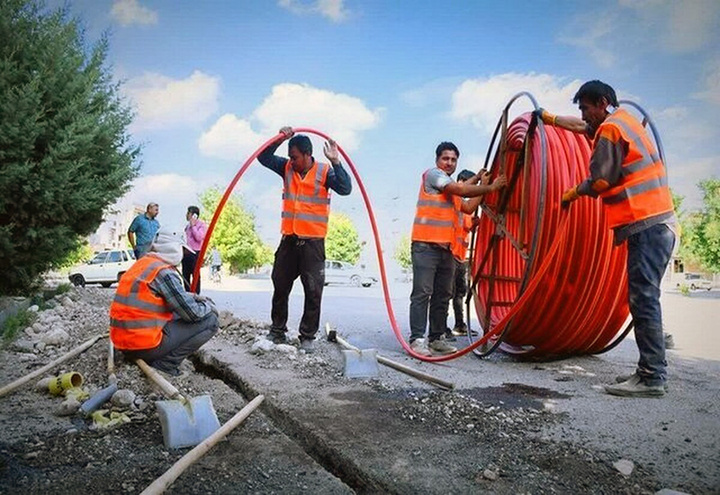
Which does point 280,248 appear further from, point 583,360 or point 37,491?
point 37,491

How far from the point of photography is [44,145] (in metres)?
6.70

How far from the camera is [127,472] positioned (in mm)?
2236

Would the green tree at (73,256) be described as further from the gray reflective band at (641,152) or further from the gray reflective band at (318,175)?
the gray reflective band at (641,152)

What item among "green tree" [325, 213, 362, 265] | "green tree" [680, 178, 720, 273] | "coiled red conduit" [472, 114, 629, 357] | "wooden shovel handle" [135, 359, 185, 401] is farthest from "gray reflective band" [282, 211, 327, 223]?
"green tree" [325, 213, 362, 265]

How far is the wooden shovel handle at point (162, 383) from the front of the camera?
291 centimetres

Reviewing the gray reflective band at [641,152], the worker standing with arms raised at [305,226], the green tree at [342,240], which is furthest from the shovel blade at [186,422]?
the green tree at [342,240]

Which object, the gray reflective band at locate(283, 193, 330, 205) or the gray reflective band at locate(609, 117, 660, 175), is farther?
the gray reflective band at locate(283, 193, 330, 205)

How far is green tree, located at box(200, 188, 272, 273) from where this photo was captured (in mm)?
41094

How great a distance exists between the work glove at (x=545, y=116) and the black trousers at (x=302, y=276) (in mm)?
2144

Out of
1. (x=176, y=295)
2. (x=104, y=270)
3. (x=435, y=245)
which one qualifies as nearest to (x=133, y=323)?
(x=176, y=295)

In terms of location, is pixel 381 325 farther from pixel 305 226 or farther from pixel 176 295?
pixel 176 295

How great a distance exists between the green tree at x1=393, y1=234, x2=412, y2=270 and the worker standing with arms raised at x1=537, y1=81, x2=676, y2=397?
6431 centimetres

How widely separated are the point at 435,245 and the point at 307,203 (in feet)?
4.14

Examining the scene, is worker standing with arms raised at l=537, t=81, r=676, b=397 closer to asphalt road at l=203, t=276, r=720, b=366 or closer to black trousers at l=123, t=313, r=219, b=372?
asphalt road at l=203, t=276, r=720, b=366
